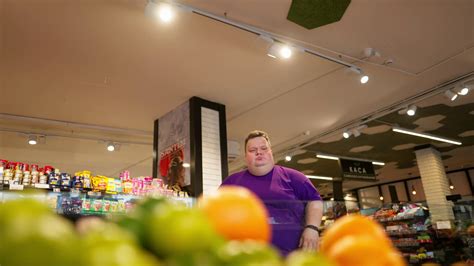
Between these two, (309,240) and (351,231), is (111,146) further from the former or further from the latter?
(351,231)

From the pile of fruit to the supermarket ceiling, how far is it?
3.38 meters

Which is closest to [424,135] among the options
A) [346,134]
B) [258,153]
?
[346,134]

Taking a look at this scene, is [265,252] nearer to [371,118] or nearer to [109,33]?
[109,33]

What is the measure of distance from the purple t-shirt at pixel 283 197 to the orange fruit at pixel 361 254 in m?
0.63

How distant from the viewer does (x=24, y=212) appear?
1.23 feet

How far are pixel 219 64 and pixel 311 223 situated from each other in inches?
144

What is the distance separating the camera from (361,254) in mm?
515

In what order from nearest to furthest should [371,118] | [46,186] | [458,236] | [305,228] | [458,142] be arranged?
[305,228]
[458,236]
[46,186]
[371,118]
[458,142]

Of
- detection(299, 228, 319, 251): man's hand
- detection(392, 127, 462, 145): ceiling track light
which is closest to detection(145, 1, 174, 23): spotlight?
detection(299, 228, 319, 251): man's hand

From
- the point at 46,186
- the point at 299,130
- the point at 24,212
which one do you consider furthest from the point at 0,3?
the point at 299,130

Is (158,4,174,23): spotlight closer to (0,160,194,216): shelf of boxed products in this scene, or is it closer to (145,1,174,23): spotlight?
(145,1,174,23): spotlight

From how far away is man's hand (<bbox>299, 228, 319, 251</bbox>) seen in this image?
3.96 ft

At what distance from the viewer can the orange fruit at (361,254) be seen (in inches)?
20.1

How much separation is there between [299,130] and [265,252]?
24.5 feet
